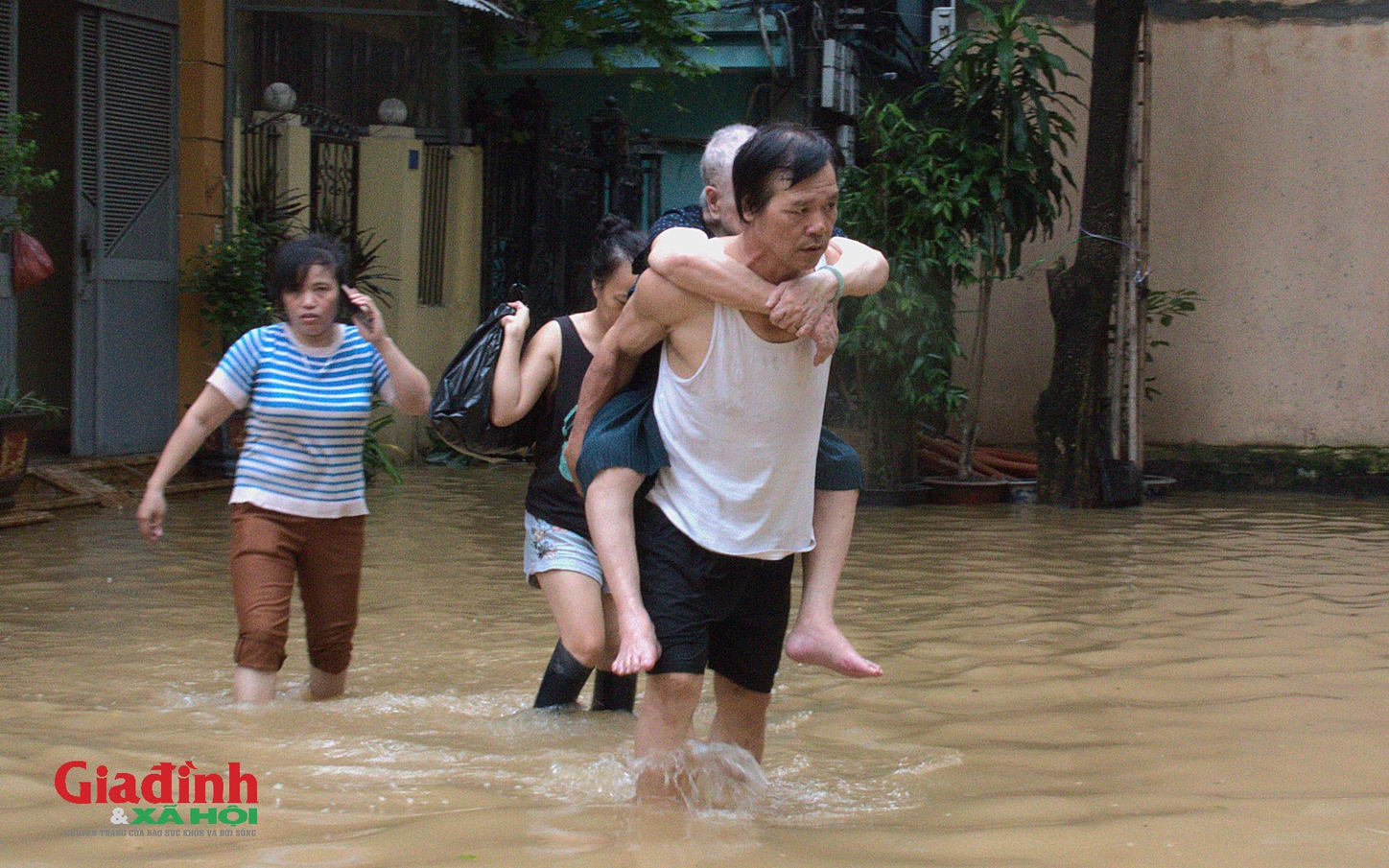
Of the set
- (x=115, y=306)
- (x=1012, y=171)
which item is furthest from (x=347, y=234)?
(x=1012, y=171)

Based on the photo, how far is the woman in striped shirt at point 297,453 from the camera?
4.24 meters

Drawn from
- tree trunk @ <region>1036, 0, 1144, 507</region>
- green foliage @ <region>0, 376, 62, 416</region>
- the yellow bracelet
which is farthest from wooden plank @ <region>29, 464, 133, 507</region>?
the yellow bracelet

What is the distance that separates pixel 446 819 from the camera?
3135 mm

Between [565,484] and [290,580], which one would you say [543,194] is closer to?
[290,580]

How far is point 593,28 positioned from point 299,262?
8866mm

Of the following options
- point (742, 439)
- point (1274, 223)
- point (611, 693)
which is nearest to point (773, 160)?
point (742, 439)

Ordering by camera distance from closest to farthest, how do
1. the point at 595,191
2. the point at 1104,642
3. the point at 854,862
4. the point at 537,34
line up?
the point at 854,862, the point at 1104,642, the point at 537,34, the point at 595,191

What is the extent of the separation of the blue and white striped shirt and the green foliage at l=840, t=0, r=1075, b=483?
20.0ft

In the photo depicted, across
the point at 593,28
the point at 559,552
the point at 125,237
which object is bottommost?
the point at 559,552

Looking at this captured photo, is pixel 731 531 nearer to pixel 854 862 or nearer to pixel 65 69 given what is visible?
pixel 854 862

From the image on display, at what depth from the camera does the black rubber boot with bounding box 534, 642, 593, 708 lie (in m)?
4.27

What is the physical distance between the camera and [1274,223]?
11.8 m

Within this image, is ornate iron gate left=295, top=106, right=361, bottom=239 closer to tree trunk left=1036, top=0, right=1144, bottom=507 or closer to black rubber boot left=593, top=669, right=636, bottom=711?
tree trunk left=1036, top=0, right=1144, bottom=507

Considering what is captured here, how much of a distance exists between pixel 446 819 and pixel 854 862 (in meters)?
0.87
